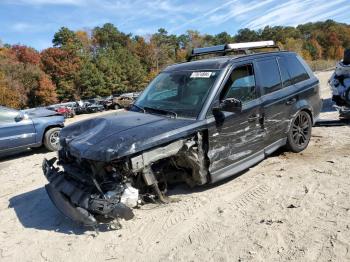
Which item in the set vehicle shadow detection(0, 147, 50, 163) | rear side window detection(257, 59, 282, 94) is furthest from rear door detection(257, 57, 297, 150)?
vehicle shadow detection(0, 147, 50, 163)

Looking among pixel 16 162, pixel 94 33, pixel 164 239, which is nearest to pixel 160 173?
pixel 164 239

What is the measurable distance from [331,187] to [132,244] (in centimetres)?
282

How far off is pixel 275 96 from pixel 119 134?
2.85 m

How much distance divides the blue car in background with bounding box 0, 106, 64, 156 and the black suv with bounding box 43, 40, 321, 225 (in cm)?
433

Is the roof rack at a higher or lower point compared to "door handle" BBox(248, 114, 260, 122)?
higher

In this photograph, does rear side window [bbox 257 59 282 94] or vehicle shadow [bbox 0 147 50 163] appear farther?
vehicle shadow [bbox 0 147 50 163]

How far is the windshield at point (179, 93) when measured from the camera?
513 centimetres

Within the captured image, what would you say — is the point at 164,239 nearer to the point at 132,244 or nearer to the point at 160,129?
the point at 132,244

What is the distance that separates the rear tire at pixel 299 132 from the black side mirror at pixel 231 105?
6.38 feet

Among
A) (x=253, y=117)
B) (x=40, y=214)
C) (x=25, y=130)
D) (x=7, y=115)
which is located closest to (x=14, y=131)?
(x=25, y=130)

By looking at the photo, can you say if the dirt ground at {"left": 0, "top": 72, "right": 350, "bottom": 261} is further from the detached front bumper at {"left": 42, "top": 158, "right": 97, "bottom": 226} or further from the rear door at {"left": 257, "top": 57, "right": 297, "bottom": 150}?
the rear door at {"left": 257, "top": 57, "right": 297, "bottom": 150}

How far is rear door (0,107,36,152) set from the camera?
906 cm

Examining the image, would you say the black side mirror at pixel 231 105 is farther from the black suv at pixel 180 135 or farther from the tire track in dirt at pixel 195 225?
the tire track in dirt at pixel 195 225

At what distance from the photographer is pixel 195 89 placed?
5344 millimetres
